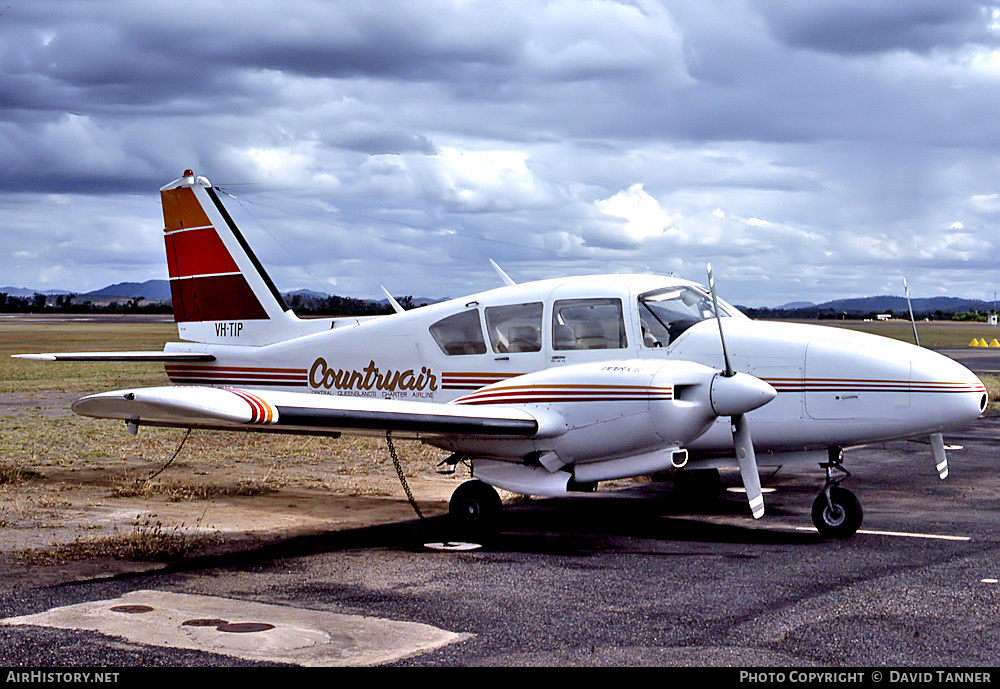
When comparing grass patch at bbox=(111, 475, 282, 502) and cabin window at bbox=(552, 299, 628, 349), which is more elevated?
cabin window at bbox=(552, 299, 628, 349)

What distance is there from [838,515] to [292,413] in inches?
227

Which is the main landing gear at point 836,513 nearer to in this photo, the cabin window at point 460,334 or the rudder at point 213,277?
the cabin window at point 460,334

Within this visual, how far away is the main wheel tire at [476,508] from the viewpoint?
11164mm

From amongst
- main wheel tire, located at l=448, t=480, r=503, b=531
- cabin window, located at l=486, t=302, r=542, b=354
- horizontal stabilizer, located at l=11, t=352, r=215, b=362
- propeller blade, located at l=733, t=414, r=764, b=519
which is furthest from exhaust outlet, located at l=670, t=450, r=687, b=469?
horizontal stabilizer, located at l=11, t=352, r=215, b=362

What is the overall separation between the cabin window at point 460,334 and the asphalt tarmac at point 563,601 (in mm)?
2108

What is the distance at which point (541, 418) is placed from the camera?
35.1ft

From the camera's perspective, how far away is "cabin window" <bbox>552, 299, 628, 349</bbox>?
11617 mm

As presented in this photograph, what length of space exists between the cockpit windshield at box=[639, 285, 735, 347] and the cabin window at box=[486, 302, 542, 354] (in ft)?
4.09

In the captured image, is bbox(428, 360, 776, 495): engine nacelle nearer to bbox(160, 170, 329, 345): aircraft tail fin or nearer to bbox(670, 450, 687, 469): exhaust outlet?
bbox(670, 450, 687, 469): exhaust outlet

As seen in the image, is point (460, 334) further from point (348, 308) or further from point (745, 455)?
point (348, 308)

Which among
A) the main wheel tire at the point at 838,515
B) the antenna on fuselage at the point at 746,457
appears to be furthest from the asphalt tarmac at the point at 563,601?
the antenna on fuselage at the point at 746,457

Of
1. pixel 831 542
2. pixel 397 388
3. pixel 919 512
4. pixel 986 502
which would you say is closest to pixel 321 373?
pixel 397 388

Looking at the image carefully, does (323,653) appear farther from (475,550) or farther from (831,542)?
(831,542)

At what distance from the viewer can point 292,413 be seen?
9602 mm
